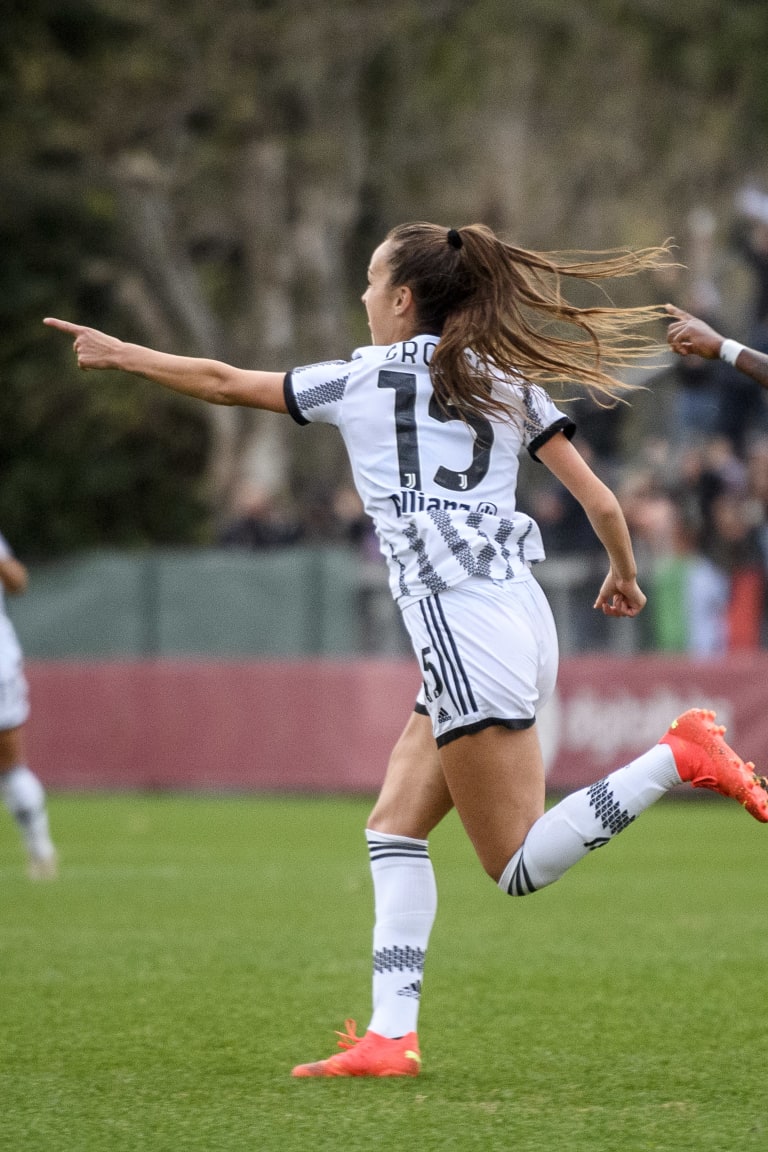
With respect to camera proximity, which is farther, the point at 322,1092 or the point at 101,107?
the point at 101,107

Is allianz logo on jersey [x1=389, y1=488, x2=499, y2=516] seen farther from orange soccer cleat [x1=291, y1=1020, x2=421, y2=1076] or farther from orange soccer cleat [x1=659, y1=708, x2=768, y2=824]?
orange soccer cleat [x1=291, y1=1020, x2=421, y2=1076]

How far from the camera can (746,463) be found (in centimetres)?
1862

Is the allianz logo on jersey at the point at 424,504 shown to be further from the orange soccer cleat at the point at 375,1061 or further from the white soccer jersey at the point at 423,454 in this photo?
the orange soccer cleat at the point at 375,1061

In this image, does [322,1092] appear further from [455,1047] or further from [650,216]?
[650,216]

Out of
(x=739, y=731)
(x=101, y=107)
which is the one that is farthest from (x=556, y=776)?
(x=101, y=107)

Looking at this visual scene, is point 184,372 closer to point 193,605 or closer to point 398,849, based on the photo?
point 398,849

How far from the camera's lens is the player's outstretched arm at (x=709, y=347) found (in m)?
5.54

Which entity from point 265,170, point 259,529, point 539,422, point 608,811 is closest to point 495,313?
point 539,422

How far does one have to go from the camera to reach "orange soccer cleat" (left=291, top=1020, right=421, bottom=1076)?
18.2ft

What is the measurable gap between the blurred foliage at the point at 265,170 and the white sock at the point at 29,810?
10676 millimetres

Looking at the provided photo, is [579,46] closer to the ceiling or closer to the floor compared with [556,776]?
closer to the ceiling

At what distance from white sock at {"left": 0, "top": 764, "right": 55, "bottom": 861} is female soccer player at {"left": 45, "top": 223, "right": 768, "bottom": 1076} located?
6.21m

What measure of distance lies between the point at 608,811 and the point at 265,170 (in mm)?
26250

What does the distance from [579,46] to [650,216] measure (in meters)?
3.67
